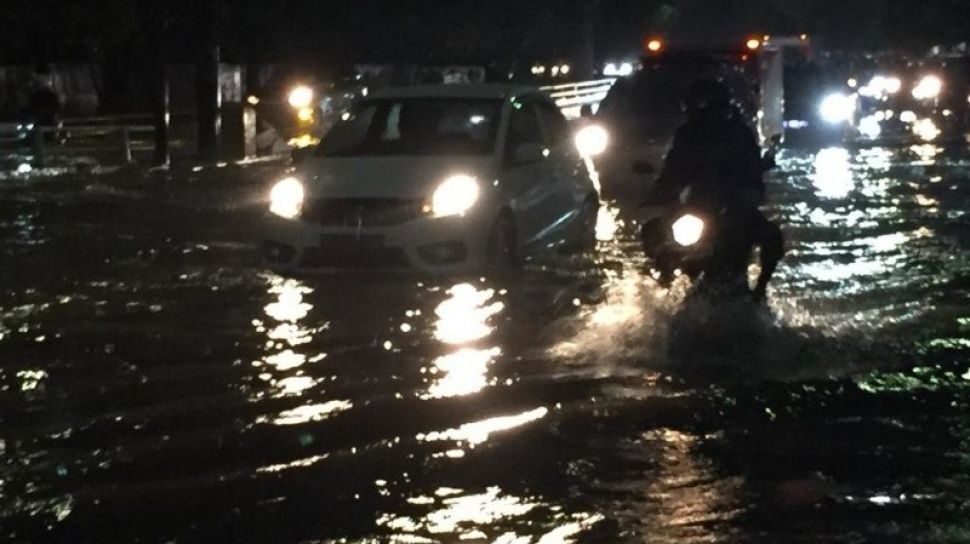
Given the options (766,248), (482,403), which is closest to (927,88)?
(766,248)

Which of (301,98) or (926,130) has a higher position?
(301,98)

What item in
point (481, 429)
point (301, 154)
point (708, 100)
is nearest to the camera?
point (481, 429)

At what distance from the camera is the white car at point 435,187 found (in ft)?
42.6

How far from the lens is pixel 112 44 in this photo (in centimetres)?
4731

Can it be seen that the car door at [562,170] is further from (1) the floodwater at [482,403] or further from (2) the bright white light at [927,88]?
(2) the bright white light at [927,88]

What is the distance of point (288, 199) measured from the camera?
13.4m

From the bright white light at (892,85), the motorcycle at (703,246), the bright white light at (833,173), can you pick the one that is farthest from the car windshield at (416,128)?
the bright white light at (892,85)

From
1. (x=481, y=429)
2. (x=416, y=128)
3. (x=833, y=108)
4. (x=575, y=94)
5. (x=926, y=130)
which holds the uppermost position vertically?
(x=575, y=94)

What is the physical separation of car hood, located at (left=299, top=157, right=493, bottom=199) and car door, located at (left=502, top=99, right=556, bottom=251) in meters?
0.32

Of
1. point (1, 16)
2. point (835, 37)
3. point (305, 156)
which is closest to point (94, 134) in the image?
point (1, 16)

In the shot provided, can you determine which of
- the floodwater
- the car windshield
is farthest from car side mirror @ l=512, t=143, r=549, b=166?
the floodwater

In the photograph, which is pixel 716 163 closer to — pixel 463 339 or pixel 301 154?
pixel 463 339

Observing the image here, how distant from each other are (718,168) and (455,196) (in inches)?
118

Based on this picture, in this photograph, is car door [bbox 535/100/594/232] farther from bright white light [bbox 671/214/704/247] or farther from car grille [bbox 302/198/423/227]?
bright white light [bbox 671/214/704/247]
